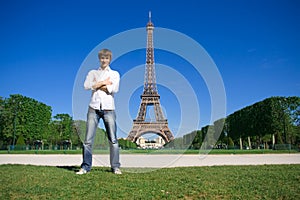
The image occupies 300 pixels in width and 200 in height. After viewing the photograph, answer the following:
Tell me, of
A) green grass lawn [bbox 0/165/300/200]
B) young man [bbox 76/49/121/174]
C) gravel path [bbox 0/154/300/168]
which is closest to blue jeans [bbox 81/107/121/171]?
young man [bbox 76/49/121/174]

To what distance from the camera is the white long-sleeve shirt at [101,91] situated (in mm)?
5545

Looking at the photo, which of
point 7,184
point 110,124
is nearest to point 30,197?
point 7,184

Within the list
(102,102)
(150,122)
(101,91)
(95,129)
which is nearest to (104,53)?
(101,91)

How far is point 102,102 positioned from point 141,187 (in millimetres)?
1850

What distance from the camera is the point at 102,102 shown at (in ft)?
18.2

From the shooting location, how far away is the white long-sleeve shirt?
5545 mm

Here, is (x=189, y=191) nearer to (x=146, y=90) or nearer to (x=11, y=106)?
(x=146, y=90)

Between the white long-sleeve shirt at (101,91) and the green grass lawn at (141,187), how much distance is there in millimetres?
1407

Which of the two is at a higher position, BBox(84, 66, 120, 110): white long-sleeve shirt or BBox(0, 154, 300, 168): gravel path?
BBox(84, 66, 120, 110): white long-sleeve shirt

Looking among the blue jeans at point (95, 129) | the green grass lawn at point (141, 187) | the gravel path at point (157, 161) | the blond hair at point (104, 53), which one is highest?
the blond hair at point (104, 53)

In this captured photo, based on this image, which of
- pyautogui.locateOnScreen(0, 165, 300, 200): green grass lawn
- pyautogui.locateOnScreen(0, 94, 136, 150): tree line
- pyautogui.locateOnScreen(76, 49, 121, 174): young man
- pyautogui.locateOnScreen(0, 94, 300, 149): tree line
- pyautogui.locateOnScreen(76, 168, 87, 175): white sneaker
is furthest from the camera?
pyautogui.locateOnScreen(0, 94, 136, 150): tree line

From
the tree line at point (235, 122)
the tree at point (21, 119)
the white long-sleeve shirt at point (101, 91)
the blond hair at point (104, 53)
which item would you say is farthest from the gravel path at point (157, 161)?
the tree at point (21, 119)

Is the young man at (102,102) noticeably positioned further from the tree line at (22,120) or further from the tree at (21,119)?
the tree at (21,119)

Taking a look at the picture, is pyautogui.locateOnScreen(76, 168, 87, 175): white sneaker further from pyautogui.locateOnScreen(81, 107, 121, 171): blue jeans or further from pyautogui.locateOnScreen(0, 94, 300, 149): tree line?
pyautogui.locateOnScreen(0, 94, 300, 149): tree line
